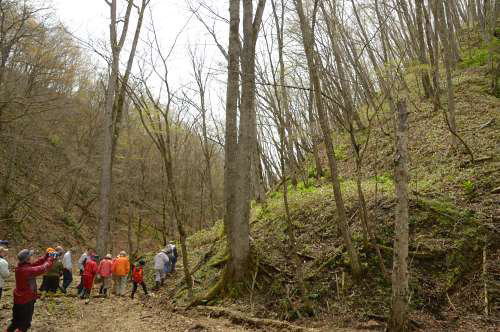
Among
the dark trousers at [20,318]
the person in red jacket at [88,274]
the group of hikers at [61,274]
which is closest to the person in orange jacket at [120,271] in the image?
the group of hikers at [61,274]

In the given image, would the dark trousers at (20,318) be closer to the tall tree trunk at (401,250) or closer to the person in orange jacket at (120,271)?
the person in orange jacket at (120,271)

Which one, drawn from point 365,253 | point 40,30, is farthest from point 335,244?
point 40,30

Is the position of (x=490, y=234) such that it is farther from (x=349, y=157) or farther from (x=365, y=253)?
(x=349, y=157)

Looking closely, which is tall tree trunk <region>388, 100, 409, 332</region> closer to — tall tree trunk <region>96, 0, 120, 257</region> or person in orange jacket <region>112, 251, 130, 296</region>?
person in orange jacket <region>112, 251, 130, 296</region>

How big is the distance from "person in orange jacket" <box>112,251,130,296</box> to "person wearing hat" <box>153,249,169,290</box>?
1.32 metres

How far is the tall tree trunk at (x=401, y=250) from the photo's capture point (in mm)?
6160

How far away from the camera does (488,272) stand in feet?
24.3

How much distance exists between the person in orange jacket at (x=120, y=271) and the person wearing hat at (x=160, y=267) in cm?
132

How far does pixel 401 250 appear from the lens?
6.24 meters

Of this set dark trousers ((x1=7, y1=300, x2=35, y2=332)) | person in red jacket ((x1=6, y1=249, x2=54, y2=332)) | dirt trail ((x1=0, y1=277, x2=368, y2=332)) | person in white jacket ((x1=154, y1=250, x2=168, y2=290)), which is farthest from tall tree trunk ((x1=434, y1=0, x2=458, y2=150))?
dark trousers ((x1=7, y1=300, x2=35, y2=332))

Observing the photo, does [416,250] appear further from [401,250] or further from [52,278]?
[52,278]

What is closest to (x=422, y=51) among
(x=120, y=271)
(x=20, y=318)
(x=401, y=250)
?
(x=401, y=250)

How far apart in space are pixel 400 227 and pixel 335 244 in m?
3.52

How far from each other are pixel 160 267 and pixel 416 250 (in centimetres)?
837
